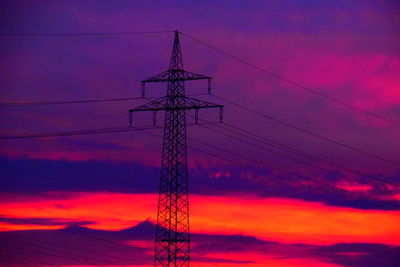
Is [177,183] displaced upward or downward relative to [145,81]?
downward

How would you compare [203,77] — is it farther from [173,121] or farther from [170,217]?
[170,217]

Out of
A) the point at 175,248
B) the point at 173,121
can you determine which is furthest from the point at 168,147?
the point at 175,248

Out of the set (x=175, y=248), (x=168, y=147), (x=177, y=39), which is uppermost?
(x=177, y=39)

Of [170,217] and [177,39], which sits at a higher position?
[177,39]

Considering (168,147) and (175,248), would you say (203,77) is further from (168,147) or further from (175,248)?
(175,248)

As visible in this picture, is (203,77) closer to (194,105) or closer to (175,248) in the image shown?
(194,105)

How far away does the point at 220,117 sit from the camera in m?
69.4

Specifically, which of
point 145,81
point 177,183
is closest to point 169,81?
point 145,81

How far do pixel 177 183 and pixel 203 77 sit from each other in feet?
25.4

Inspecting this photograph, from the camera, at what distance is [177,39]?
227ft

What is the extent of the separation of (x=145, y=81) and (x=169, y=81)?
4.81 feet

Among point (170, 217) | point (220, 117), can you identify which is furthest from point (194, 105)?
point (170, 217)

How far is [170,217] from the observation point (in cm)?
7106

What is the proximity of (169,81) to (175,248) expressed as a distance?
10172 millimetres
